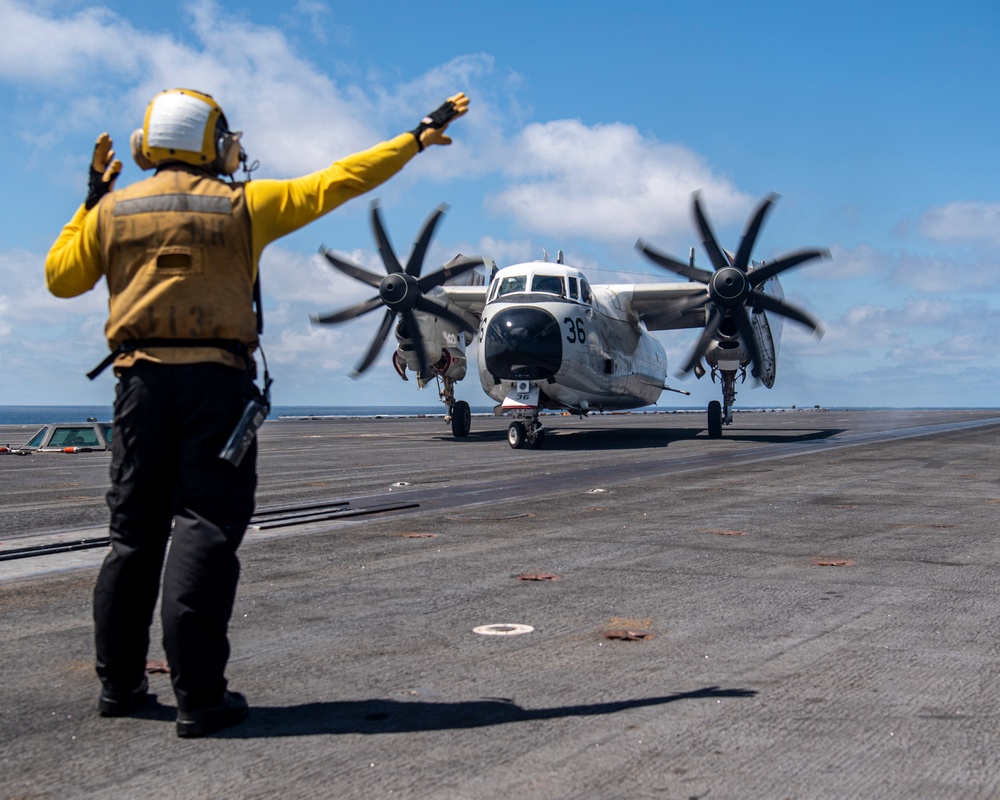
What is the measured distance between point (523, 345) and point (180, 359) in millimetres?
21023

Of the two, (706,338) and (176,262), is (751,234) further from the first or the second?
(176,262)

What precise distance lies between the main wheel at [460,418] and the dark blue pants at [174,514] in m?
28.9

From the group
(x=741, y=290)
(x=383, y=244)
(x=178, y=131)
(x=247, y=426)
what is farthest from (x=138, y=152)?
(x=383, y=244)

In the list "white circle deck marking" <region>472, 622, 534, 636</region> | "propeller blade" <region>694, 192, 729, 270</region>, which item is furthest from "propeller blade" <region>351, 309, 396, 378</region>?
"white circle deck marking" <region>472, 622, 534, 636</region>

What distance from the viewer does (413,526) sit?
988 centimetres

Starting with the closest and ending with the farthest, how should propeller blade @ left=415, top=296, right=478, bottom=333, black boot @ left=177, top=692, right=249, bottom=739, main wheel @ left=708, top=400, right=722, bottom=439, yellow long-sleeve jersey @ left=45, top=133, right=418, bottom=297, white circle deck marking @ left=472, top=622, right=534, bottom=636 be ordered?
black boot @ left=177, top=692, right=249, bottom=739, yellow long-sleeve jersey @ left=45, top=133, right=418, bottom=297, white circle deck marking @ left=472, top=622, right=534, bottom=636, propeller blade @ left=415, top=296, right=478, bottom=333, main wheel @ left=708, top=400, right=722, bottom=439

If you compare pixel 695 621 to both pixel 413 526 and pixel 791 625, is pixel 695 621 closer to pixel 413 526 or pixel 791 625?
pixel 791 625

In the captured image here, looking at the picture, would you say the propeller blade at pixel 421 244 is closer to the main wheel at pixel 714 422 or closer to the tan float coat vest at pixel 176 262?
the main wheel at pixel 714 422

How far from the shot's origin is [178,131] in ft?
13.7

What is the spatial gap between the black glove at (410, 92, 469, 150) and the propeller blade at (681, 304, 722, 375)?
25.0m

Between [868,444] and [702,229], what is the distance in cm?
798

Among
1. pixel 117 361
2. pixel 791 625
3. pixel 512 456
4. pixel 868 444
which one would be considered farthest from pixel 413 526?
pixel 868 444

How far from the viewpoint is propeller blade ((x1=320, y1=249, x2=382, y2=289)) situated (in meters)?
32.6

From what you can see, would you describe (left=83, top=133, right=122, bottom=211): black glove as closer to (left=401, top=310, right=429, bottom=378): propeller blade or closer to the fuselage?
the fuselage
